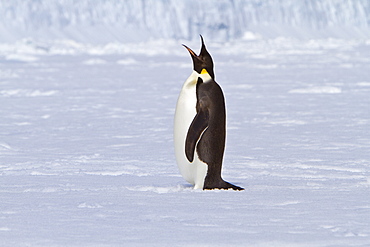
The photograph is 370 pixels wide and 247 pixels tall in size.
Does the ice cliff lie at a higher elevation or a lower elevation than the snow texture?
higher

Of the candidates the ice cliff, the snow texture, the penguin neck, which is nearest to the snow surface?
the snow texture

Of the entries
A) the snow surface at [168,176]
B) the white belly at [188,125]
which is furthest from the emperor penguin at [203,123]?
the snow surface at [168,176]

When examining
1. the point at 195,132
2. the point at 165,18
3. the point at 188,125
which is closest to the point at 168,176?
the point at 188,125

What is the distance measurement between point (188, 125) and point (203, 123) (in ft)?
0.39

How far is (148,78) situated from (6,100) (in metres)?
6.01

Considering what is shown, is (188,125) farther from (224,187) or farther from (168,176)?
(168,176)

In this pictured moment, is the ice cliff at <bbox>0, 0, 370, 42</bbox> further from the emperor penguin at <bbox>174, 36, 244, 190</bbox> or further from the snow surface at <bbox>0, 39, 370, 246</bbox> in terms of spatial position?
the emperor penguin at <bbox>174, 36, 244, 190</bbox>

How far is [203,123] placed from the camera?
3178mm

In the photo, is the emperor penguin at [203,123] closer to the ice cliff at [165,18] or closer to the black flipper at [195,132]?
the black flipper at [195,132]

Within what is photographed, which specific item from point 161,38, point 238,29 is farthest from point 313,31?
point 161,38

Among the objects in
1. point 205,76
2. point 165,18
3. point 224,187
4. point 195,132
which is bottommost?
point 224,187

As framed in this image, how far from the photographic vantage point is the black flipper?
3.15 m

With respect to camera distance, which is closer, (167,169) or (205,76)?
(205,76)

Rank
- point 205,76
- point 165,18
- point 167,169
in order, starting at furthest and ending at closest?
point 165,18, point 167,169, point 205,76
